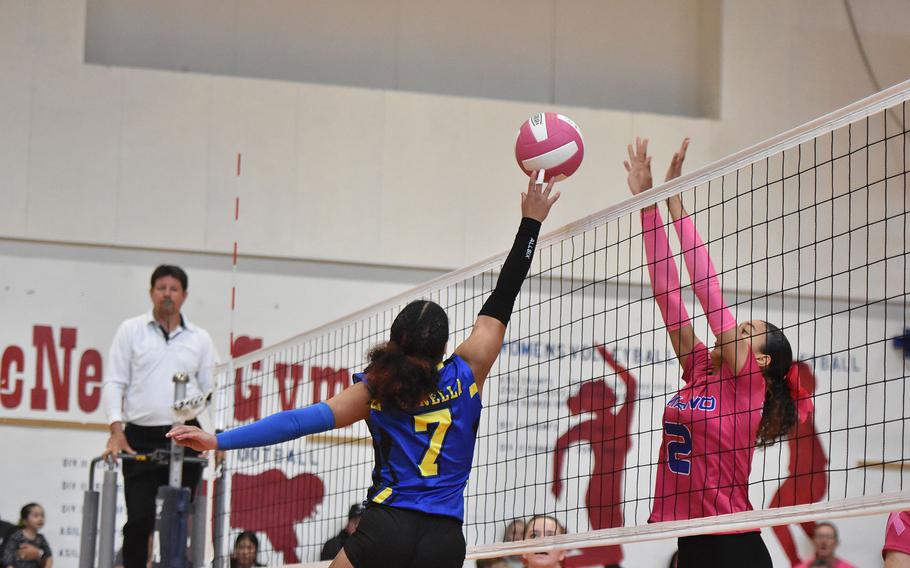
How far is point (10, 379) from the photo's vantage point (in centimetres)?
1074

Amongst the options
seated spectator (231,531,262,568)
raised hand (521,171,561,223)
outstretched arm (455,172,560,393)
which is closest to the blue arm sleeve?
outstretched arm (455,172,560,393)

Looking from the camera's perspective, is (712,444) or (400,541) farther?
(712,444)

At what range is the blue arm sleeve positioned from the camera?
13.3ft

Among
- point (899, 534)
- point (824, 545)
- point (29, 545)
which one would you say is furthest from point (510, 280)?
point (824, 545)

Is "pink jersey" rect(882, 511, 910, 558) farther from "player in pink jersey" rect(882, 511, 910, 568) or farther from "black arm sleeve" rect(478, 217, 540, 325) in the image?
"black arm sleeve" rect(478, 217, 540, 325)

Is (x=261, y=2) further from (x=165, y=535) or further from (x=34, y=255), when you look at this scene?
(x=165, y=535)

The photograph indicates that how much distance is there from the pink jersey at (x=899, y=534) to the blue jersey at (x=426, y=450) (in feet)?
6.41

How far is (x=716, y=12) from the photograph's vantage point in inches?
513

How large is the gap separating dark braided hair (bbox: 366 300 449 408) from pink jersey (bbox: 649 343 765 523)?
3.60ft

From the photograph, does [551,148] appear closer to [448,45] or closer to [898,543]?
[898,543]

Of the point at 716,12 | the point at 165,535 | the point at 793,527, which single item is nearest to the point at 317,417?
the point at 165,535

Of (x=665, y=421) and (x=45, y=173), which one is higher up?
(x=45, y=173)

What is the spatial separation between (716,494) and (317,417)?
1.61 metres

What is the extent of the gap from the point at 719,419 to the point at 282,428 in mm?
1718
